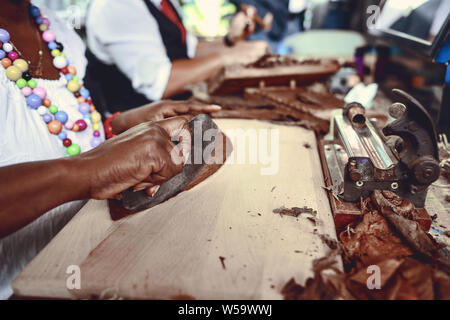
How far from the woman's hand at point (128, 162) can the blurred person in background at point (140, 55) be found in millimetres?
1107

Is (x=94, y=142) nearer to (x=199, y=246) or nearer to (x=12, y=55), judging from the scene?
(x=12, y=55)

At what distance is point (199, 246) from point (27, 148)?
72cm

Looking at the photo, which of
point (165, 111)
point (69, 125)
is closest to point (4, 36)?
point (69, 125)

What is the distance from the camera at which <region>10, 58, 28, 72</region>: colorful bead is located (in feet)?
3.57

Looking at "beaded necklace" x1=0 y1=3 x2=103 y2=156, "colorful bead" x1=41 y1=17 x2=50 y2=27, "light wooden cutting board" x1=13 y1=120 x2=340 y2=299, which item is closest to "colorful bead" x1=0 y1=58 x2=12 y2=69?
"beaded necklace" x1=0 y1=3 x2=103 y2=156

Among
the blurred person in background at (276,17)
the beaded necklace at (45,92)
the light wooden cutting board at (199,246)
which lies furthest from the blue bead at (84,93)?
the blurred person in background at (276,17)

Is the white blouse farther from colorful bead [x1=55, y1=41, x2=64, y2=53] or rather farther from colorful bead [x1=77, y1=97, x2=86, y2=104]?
colorful bead [x1=55, y1=41, x2=64, y2=53]

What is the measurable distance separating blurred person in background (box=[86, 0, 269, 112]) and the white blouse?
23.6 inches

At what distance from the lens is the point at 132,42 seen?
194 cm

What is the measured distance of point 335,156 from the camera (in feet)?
3.59

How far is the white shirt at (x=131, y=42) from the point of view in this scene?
189 cm

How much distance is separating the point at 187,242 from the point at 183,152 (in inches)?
12.5

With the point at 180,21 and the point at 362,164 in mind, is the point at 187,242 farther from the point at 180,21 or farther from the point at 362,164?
the point at 180,21
